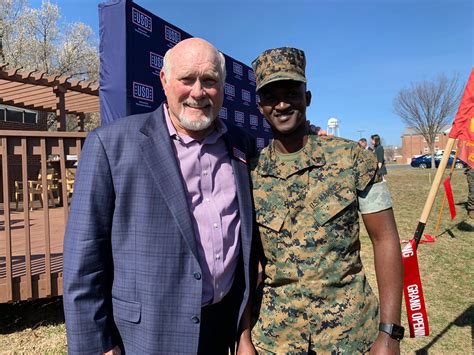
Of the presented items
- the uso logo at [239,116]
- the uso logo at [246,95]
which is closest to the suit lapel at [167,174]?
the uso logo at [239,116]

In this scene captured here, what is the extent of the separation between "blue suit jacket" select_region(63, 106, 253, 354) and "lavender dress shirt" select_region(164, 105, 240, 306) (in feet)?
0.29

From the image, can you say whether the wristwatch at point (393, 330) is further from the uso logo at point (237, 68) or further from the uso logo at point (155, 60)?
the uso logo at point (237, 68)

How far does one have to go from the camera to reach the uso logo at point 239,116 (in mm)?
5648

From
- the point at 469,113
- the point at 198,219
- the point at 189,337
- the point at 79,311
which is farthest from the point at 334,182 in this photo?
the point at 469,113

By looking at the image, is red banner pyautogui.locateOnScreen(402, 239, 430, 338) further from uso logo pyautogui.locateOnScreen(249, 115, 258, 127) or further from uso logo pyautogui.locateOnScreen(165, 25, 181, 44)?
uso logo pyautogui.locateOnScreen(249, 115, 258, 127)

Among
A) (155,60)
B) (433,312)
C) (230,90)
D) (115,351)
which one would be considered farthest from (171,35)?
(433,312)

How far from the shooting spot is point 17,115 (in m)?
14.6

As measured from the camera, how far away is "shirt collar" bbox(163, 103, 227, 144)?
1.70m

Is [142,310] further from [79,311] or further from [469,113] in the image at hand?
[469,113]

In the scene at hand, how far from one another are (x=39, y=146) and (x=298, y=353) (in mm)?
3283

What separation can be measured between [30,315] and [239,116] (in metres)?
3.99

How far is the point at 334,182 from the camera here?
165cm

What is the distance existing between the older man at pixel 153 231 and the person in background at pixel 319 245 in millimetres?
202

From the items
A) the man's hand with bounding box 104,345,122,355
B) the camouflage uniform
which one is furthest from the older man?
the camouflage uniform
